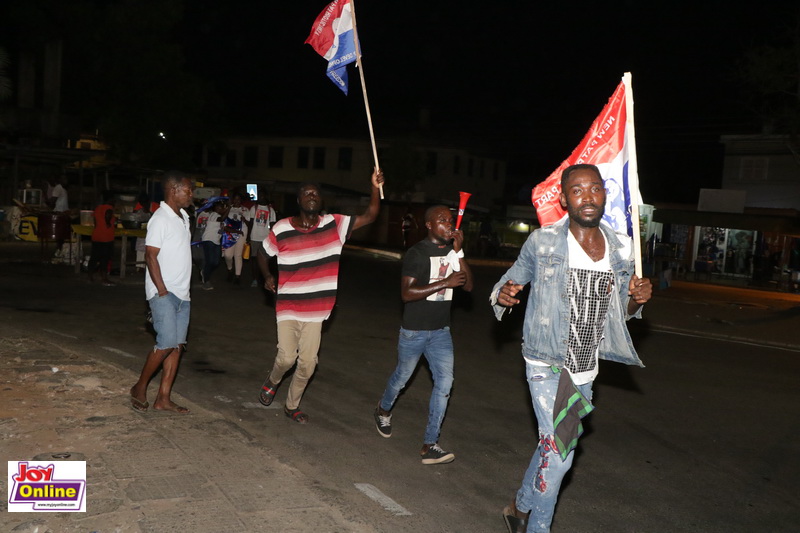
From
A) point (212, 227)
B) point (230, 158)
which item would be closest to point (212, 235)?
point (212, 227)

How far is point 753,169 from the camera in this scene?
3697 centimetres

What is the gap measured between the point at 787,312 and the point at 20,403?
56.5ft

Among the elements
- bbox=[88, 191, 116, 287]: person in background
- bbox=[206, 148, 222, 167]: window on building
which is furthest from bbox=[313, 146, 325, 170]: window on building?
bbox=[88, 191, 116, 287]: person in background

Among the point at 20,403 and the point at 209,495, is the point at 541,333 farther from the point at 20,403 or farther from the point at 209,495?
the point at 20,403

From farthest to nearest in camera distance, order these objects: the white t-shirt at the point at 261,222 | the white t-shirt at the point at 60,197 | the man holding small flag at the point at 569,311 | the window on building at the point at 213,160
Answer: the window on building at the point at 213,160 → the white t-shirt at the point at 60,197 → the white t-shirt at the point at 261,222 → the man holding small flag at the point at 569,311

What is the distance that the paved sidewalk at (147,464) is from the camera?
13.9 ft

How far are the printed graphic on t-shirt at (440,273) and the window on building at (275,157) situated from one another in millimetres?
49888

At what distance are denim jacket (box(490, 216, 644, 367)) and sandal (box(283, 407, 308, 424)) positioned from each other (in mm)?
2791

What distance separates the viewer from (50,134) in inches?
1387

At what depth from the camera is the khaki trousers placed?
6.43 meters

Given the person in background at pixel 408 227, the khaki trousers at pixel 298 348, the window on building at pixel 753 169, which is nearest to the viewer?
the khaki trousers at pixel 298 348

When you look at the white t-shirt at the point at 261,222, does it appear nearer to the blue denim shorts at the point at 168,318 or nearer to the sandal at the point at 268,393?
the sandal at the point at 268,393

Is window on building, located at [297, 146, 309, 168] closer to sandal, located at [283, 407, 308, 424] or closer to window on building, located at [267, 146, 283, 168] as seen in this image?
window on building, located at [267, 146, 283, 168]

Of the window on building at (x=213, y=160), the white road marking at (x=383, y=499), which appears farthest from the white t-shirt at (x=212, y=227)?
the window on building at (x=213, y=160)
